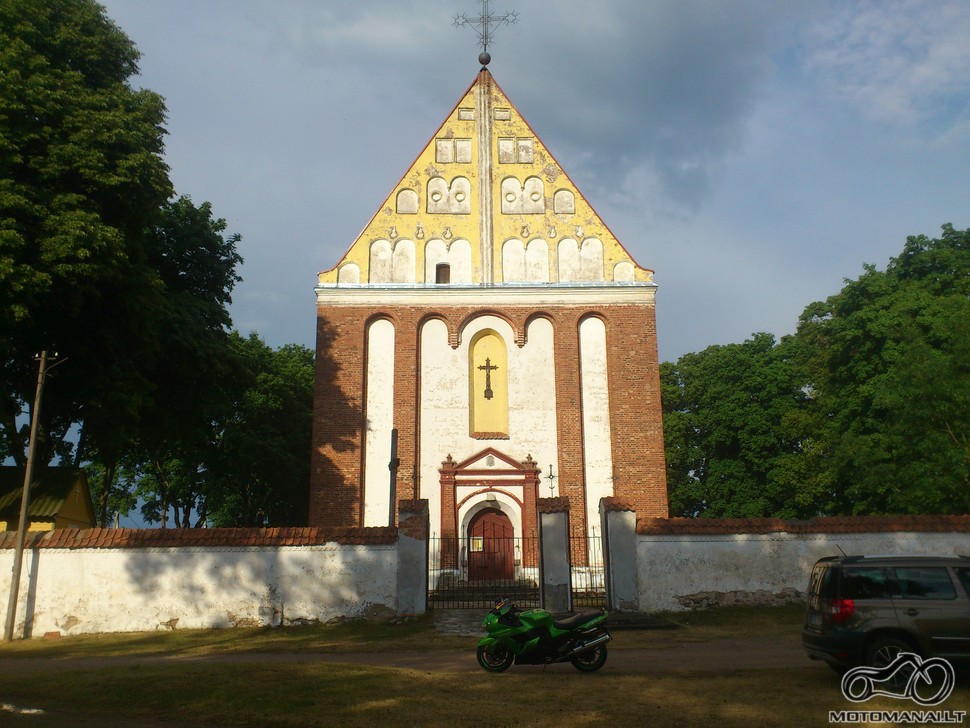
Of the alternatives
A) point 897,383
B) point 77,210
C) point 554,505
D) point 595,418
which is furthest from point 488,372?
point 77,210

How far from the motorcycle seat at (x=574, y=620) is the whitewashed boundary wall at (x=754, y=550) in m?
5.47

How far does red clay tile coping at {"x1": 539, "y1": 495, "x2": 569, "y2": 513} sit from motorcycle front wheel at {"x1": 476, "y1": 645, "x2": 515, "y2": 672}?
5643 millimetres

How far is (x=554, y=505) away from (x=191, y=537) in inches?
266

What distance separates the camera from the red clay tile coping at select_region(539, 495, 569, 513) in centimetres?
1541

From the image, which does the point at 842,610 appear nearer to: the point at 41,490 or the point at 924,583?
the point at 924,583

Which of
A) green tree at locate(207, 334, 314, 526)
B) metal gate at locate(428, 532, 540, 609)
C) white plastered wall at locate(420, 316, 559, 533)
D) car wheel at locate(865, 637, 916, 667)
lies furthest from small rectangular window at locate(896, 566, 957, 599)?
green tree at locate(207, 334, 314, 526)

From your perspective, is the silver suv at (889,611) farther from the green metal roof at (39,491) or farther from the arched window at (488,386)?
the green metal roof at (39,491)

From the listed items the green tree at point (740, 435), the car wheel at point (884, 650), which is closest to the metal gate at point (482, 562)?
the car wheel at point (884, 650)

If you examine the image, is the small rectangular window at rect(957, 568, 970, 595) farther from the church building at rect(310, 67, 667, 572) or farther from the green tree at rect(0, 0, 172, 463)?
the green tree at rect(0, 0, 172, 463)

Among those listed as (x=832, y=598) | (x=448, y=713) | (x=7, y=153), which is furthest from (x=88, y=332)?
(x=832, y=598)

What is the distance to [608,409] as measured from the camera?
22438 mm

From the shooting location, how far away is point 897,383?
2162 centimetres

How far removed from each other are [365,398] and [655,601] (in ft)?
34.1

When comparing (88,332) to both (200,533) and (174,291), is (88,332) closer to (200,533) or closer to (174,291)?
(174,291)
